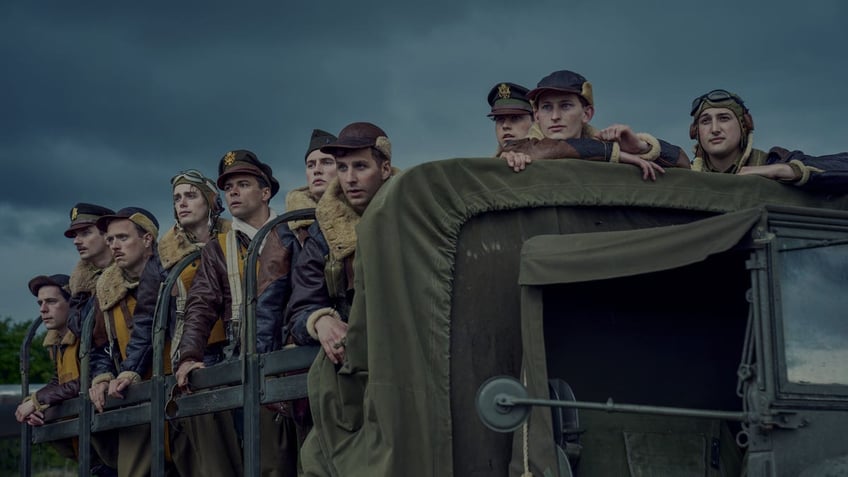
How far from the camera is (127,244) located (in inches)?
349

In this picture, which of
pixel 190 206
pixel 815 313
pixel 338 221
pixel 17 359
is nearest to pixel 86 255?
pixel 190 206

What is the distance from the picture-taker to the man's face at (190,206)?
8.41 metres

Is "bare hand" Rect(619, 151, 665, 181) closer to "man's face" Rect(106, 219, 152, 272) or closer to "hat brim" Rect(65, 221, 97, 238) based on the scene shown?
"man's face" Rect(106, 219, 152, 272)

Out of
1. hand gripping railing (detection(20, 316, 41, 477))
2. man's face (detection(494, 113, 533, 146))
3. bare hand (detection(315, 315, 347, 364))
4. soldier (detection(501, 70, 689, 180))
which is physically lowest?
hand gripping railing (detection(20, 316, 41, 477))

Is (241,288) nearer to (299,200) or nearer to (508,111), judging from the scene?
(299,200)

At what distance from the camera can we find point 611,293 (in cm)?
580

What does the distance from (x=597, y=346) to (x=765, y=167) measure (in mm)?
1183

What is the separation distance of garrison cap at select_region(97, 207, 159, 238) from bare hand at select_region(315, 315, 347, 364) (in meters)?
3.31

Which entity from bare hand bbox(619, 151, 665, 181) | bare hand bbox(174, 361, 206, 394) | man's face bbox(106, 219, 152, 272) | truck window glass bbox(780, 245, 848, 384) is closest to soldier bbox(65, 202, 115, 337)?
man's face bbox(106, 219, 152, 272)

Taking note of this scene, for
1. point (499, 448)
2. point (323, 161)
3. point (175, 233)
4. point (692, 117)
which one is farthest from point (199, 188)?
point (499, 448)

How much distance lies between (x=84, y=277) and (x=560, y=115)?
447 centimetres

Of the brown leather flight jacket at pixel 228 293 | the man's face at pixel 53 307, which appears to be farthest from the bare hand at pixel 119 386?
the man's face at pixel 53 307

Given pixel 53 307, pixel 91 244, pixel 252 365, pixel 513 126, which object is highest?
pixel 513 126

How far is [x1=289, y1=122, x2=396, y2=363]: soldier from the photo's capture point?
6141mm
